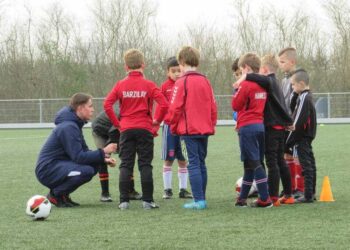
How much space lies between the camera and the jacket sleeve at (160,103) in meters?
7.77

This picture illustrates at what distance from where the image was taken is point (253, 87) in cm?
755

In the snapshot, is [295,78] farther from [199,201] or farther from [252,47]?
[252,47]

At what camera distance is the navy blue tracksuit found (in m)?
7.90

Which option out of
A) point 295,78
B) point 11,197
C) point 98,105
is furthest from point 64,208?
point 98,105

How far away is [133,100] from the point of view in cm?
773

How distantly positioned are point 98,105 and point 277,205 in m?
32.0

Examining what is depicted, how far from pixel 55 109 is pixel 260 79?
1297 inches

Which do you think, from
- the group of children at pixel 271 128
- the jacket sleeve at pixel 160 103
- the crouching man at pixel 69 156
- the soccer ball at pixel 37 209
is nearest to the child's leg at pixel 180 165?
the jacket sleeve at pixel 160 103

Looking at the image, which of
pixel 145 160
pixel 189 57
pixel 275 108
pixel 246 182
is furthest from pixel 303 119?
pixel 145 160

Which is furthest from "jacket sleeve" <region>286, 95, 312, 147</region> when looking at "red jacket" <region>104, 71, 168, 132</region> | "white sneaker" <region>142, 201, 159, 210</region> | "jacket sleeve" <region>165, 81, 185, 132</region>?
"white sneaker" <region>142, 201, 159, 210</region>

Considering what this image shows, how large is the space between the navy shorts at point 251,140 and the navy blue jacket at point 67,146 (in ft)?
5.03

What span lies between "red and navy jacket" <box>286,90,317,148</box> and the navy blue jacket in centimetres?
215

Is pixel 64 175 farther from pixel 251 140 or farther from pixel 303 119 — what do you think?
pixel 303 119

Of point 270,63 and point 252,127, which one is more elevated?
point 270,63
